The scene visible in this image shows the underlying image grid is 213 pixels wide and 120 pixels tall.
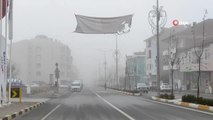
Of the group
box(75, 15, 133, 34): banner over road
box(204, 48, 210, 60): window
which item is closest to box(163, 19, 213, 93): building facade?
box(204, 48, 210, 60): window

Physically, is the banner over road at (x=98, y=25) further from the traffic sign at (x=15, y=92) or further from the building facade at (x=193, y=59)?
the building facade at (x=193, y=59)

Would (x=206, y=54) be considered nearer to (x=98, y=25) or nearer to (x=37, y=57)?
(x=98, y=25)

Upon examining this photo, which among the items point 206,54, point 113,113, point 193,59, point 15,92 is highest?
point 206,54

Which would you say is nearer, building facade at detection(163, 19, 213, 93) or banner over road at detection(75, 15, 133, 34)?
banner over road at detection(75, 15, 133, 34)

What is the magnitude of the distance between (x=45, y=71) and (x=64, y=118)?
142 meters

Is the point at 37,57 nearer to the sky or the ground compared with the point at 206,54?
nearer to the sky

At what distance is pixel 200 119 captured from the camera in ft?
66.6

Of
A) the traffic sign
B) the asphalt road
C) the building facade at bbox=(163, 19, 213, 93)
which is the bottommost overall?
the asphalt road

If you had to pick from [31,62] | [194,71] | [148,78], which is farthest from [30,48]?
[194,71]

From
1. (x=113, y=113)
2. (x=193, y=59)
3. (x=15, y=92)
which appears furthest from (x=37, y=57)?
(x=113, y=113)

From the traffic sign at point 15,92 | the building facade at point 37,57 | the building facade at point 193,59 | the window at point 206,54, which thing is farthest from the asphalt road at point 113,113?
the building facade at point 37,57

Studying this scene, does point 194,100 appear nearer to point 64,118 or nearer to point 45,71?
point 64,118

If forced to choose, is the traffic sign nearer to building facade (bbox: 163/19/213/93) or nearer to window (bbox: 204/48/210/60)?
building facade (bbox: 163/19/213/93)

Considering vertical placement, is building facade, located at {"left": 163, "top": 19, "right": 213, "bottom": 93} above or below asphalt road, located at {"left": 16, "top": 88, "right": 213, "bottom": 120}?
above
